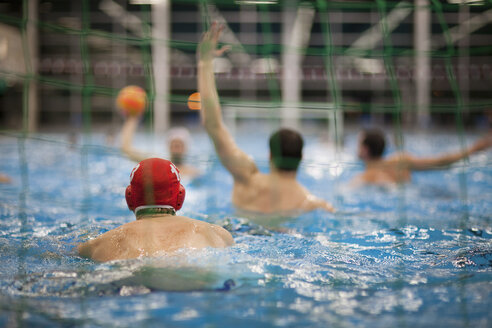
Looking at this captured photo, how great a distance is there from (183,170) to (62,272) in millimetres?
4226

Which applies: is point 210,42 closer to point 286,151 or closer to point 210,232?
point 286,151

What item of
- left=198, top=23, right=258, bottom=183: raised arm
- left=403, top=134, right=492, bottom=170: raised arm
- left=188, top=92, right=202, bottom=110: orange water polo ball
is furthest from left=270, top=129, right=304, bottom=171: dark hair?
left=403, top=134, right=492, bottom=170: raised arm

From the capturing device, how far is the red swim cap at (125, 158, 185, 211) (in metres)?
2.37

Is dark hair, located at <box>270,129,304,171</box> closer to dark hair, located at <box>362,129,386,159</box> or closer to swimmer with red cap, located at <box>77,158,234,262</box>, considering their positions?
swimmer with red cap, located at <box>77,158,234,262</box>

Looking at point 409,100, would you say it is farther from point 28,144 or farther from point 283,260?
point 283,260

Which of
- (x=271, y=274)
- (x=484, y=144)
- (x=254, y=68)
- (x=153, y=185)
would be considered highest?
(x=254, y=68)

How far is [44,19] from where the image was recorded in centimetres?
1733

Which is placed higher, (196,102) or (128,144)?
(196,102)

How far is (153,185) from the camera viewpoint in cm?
236

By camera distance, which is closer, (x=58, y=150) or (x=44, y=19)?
(x=58, y=150)

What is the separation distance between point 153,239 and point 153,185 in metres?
0.27

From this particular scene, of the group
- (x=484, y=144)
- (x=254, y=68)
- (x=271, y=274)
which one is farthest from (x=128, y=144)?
(x=254, y=68)

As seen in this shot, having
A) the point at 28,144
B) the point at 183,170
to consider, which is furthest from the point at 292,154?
the point at 28,144

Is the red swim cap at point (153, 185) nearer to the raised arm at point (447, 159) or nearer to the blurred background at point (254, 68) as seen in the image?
the raised arm at point (447, 159)
